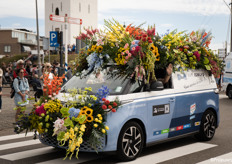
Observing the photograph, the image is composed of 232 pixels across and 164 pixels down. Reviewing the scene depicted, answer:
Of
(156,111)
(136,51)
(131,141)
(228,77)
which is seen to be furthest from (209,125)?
(228,77)

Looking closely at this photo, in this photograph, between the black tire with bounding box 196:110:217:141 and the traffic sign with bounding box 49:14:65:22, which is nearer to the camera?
the black tire with bounding box 196:110:217:141

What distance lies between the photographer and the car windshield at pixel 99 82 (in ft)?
21.3

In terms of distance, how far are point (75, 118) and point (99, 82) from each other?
1.21 metres

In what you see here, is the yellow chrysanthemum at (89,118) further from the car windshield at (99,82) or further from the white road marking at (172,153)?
the white road marking at (172,153)

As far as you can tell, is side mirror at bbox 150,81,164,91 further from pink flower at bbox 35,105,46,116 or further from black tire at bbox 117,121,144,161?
pink flower at bbox 35,105,46,116

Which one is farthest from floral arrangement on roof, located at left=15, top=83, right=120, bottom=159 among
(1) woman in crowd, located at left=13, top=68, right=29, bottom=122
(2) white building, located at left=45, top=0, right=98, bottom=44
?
(2) white building, located at left=45, top=0, right=98, bottom=44

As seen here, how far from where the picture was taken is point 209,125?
836 cm

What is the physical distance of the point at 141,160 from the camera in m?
6.54

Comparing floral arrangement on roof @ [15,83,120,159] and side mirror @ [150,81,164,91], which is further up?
side mirror @ [150,81,164,91]

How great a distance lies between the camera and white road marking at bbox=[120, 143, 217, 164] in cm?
655

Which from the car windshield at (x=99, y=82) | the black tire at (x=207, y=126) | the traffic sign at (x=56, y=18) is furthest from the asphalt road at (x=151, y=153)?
the traffic sign at (x=56, y=18)

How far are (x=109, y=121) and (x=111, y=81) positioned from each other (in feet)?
3.02

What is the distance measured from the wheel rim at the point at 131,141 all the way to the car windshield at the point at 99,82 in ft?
2.26

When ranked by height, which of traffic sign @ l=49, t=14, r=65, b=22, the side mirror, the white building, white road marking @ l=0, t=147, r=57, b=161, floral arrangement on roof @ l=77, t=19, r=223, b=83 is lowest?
white road marking @ l=0, t=147, r=57, b=161
